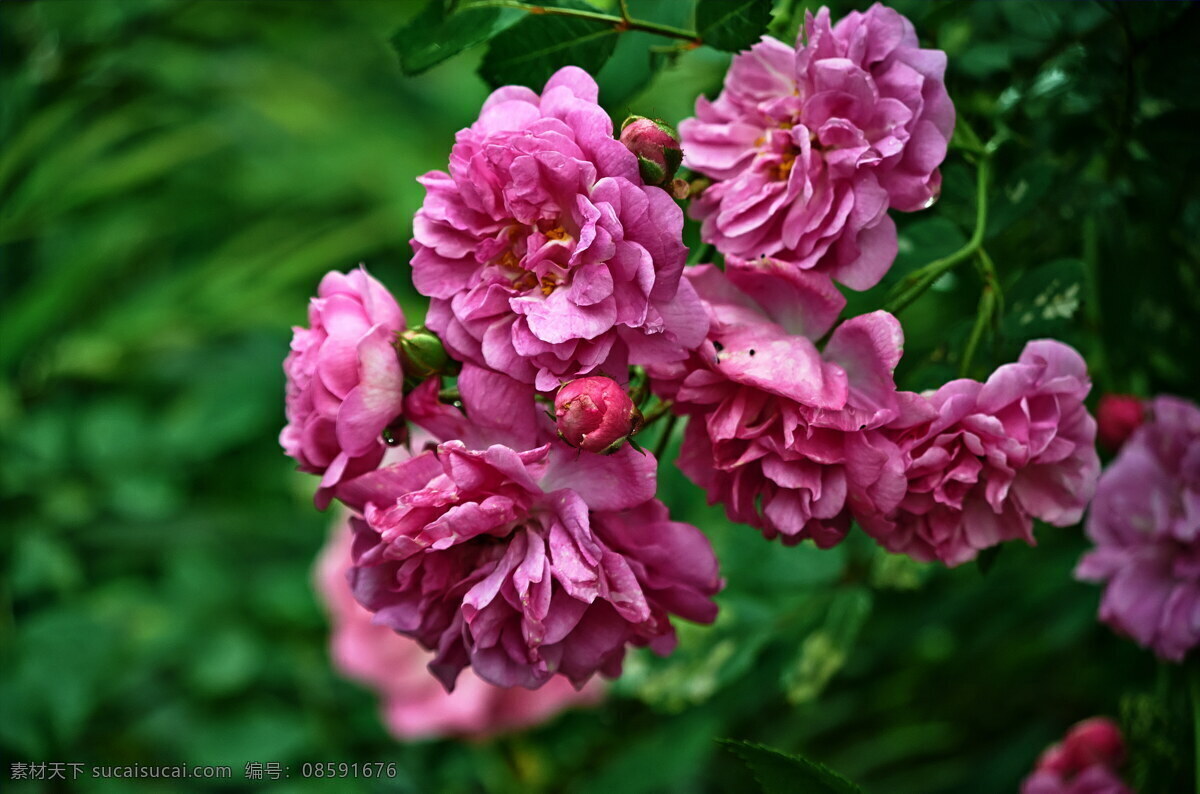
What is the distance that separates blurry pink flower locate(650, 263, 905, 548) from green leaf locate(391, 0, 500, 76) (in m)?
0.12

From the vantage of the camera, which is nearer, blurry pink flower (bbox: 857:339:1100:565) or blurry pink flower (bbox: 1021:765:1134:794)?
blurry pink flower (bbox: 857:339:1100:565)

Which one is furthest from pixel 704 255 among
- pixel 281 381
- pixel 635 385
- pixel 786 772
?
pixel 281 381

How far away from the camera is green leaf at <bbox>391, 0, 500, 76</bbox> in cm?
39

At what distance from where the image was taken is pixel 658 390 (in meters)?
0.36

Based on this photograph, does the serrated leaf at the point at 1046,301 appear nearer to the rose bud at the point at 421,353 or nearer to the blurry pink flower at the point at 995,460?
the blurry pink flower at the point at 995,460

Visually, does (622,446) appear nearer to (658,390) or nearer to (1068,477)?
(658,390)

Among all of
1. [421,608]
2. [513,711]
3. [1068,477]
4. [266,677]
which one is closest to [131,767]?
[266,677]

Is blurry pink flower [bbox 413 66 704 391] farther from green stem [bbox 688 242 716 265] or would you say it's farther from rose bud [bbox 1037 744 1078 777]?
rose bud [bbox 1037 744 1078 777]

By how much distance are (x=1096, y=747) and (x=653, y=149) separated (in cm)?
39

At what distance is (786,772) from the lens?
0.34 m

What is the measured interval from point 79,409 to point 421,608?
30.2 inches

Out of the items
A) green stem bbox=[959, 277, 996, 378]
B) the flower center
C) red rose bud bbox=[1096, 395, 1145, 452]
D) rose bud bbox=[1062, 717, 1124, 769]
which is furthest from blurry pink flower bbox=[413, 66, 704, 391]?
rose bud bbox=[1062, 717, 1124, 769]

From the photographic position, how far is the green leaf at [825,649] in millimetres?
570

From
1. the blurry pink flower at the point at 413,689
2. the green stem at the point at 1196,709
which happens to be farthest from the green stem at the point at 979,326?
the blurry pink flower at the point at 413,689
